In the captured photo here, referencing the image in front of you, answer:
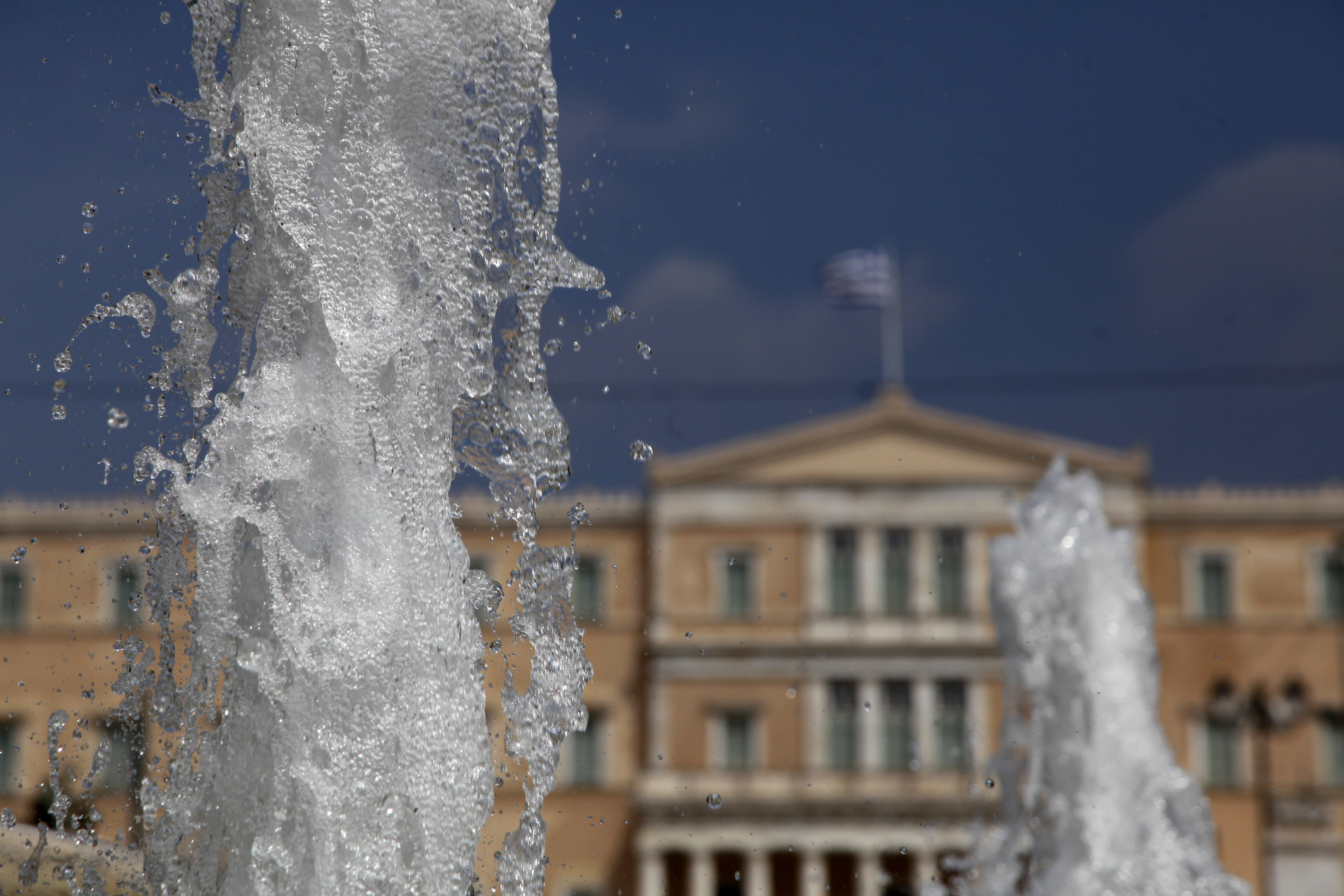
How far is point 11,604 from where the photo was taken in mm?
31125

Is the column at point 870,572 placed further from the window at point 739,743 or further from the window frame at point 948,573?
the window at point 739,743

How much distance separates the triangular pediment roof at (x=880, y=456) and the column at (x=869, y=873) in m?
7.26

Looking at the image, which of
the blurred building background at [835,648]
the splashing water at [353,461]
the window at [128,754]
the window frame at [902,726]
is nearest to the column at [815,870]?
the blurred building background at [835,648]

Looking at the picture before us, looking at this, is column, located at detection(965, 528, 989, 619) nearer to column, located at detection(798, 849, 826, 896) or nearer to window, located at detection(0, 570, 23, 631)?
column, located at detection(798, 849, 826, 896)

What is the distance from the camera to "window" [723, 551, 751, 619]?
31.8 metres

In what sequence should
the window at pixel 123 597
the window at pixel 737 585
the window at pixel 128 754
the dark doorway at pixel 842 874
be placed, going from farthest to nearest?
1. the window at pixel 737 585
2. the dark doorway at pixel 842 874
3. the window at pixel 123 597
4. the window at pixel 128 754

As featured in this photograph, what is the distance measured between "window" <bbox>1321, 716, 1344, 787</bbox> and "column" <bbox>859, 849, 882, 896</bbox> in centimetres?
874

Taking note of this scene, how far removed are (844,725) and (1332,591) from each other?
9.93 metres

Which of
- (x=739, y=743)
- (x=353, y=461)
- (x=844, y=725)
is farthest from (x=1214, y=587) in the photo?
(x=353, y=461)

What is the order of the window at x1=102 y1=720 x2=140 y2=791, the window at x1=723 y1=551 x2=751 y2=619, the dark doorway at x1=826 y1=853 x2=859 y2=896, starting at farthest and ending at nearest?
the window at x1=723 y1=551 x2=751 y2=619
the dark doorway at x1=826 y1=853 x2=859 y2=896
the window at x1=102 y1=720 x2=140 y2=791

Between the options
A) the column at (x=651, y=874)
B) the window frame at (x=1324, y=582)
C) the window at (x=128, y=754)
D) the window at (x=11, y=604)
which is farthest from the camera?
the window at (x=11, y=604)

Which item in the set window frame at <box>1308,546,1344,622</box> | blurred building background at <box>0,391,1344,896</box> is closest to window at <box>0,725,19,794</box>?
blurred building background at <box>0,391,1344,896</box>

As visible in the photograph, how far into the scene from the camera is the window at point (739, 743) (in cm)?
3092

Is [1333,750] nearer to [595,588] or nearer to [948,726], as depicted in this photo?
[948,726]
